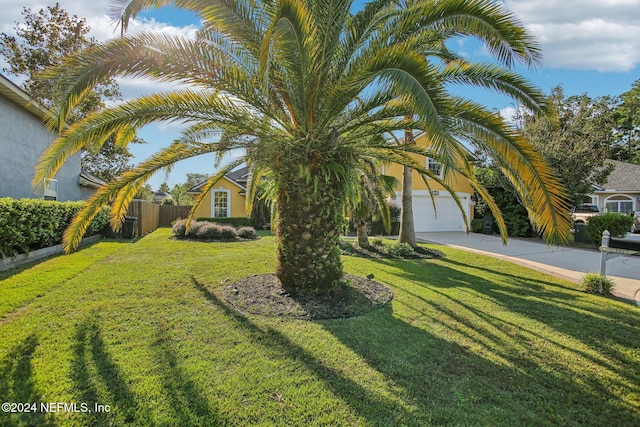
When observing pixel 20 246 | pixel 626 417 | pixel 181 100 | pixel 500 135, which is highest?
pixel 181 100

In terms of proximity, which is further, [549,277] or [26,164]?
[26,164]

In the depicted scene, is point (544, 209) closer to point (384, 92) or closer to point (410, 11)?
point (384, 92)

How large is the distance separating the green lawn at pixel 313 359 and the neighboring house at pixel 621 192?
2571 cm

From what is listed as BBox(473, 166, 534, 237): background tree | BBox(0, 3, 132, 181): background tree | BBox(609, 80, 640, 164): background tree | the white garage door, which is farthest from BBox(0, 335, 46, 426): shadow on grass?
BBox(609, 80, 640, 164): background tree

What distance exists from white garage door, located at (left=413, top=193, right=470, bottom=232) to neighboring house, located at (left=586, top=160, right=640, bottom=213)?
12.1 m

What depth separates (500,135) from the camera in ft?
13.0

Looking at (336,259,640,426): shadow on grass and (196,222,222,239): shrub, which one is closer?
(336,259,640,426): shadow on grass

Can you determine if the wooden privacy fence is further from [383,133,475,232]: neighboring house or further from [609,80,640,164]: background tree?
[609,80,640,164]: background tree

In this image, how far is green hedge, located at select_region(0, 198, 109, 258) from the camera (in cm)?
695

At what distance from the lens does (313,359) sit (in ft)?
11.1

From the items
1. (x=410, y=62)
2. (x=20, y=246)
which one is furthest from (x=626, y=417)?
(x=20, y=246)

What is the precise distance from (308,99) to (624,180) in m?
32.0

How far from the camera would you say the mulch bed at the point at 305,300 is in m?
4.83

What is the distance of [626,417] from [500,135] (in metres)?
3.12
